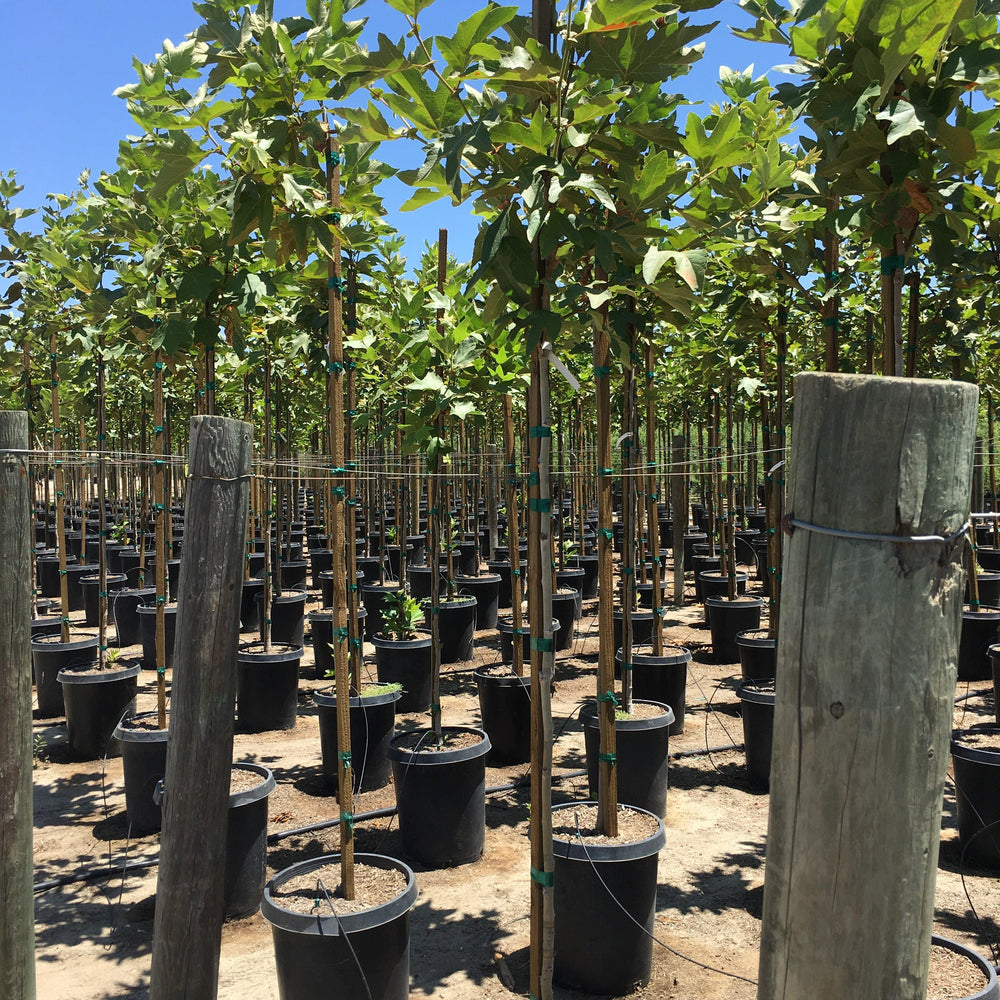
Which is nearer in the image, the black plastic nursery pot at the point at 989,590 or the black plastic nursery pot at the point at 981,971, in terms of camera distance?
the black plastic nursery pot at the point at 981,971

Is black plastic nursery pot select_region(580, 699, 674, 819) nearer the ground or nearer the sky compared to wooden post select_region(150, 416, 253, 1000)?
nearer the ground

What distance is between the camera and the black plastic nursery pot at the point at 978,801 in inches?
153

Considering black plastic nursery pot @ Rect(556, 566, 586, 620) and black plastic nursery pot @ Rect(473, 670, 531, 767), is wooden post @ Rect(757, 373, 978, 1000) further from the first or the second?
black plastic nursery pot @ Rect(556, 566, 586, 620)

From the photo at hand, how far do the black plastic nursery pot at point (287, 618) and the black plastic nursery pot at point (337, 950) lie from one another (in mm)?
5254

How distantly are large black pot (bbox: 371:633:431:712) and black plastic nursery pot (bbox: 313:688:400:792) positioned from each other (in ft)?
3.75

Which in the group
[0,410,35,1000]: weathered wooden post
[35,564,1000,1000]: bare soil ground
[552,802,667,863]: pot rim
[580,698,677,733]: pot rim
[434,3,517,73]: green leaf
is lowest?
[35,564,1000,1000]: bare soil ground

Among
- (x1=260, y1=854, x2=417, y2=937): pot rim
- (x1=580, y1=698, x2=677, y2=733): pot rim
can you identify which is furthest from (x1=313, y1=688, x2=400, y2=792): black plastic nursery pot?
(x1=260, y1=854, x2=417, y2=937): pot rim

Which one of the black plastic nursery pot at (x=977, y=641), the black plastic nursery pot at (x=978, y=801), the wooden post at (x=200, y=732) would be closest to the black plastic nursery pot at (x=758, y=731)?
the black plastic nursery pot at (x=978, y=801)

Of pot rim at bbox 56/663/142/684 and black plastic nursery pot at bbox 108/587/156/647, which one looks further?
black plastic nursery pot at bbox 108/587/156/647

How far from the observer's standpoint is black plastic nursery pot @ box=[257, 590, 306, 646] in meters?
7.96

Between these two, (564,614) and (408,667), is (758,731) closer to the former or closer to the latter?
(408,667)

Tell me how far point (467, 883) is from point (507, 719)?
4.96ft

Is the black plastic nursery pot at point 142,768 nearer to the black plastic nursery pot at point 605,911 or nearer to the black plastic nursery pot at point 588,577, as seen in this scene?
the black plastic nursery pot at point 605,911

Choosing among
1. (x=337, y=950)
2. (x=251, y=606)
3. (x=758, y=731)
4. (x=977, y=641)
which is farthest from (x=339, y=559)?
(x=251, y=606)
